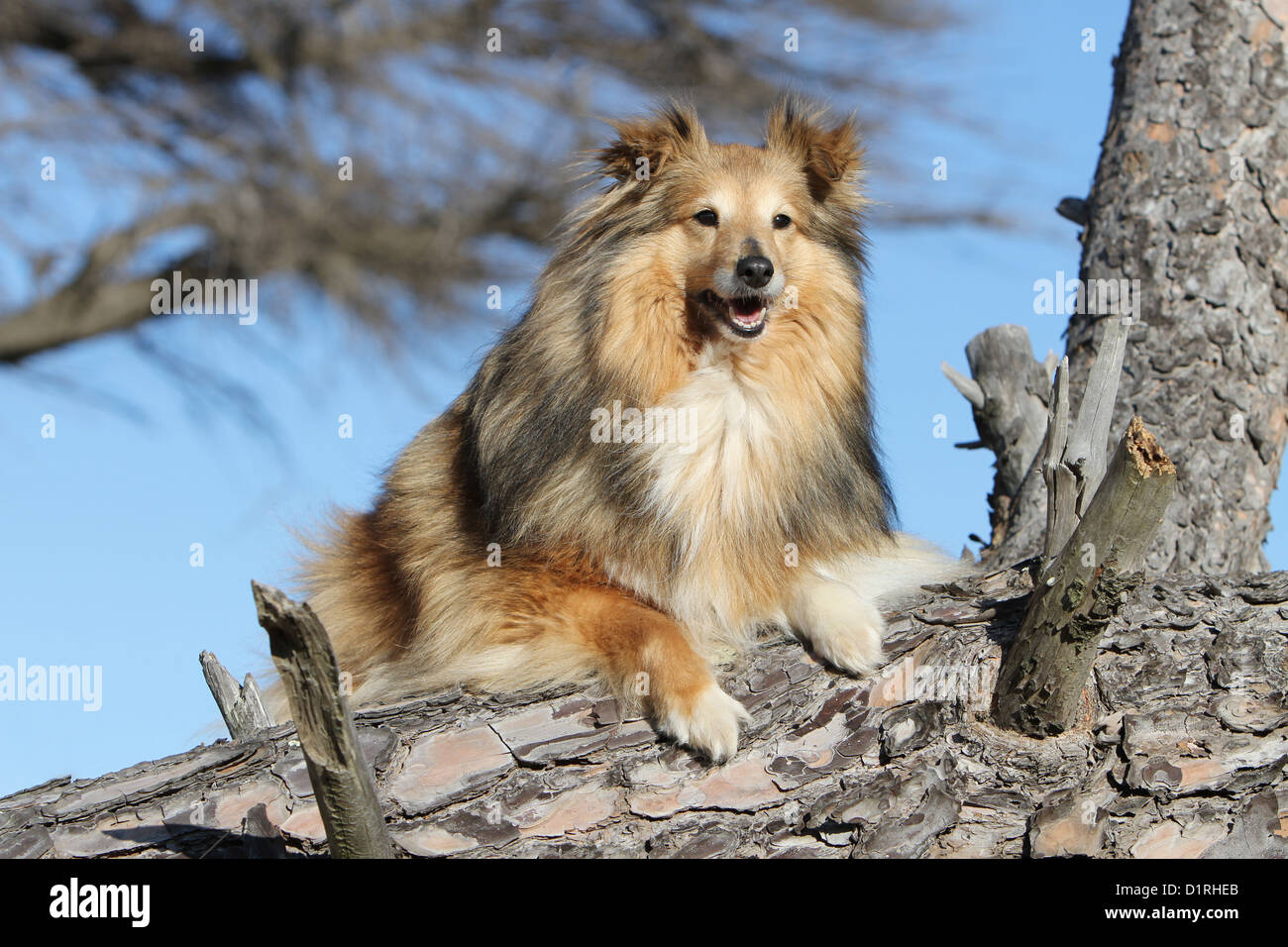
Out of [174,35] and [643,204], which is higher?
[174,35]

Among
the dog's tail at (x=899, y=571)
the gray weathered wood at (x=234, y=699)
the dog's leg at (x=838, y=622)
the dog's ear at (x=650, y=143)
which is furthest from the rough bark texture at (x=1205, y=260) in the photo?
the gray weathered wood at (x=234, y=699)

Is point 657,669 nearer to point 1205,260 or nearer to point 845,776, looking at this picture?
point 845,776

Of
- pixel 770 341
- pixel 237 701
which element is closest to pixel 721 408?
pixel 770 341

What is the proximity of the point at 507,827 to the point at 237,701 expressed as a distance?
3.42 feet

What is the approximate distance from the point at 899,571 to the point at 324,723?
2273 mm

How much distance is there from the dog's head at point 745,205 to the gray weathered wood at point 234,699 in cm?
179

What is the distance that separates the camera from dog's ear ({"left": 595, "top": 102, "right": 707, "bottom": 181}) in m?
3.83

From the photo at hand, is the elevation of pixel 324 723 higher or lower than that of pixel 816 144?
lower

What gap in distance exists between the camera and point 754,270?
356 cm

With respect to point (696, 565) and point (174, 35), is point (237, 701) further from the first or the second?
point (174, 35)

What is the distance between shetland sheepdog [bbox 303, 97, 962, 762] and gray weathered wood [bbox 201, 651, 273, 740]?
0.48 m

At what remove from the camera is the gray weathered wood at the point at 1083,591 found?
249 centimetres

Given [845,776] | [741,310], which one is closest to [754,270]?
[741,310]

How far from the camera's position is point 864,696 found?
311 centimetres
